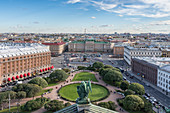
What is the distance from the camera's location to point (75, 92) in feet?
180

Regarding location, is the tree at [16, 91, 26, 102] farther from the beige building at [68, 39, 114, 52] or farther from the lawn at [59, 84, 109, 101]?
the beige building at [68, 39, 114, 52]

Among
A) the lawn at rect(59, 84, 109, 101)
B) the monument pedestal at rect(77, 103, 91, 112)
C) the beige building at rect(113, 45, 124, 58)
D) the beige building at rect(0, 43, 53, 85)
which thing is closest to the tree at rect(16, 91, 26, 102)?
the lawn at rect(59, 84, 109, 101)

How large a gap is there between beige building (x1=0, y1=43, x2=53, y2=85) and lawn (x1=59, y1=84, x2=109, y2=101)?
27679 millimetres

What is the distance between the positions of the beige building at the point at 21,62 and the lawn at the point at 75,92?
1090 inches

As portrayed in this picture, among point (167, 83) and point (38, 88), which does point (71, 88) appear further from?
point (167, 83)

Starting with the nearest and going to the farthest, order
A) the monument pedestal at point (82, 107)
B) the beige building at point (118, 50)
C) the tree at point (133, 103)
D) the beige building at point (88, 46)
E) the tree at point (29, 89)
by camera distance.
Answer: the monument pedestal at point (82, 107) → the tree at point (133, 103) → the tree at point (29, 89) → the beige building at point (118, 50) → the beige building at point (88, 46)

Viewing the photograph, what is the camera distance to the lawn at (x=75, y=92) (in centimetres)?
5022

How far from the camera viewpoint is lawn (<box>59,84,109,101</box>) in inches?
1977

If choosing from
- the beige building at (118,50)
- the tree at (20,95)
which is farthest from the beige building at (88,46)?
the tree at (20,95)

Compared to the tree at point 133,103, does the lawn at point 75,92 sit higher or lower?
lower

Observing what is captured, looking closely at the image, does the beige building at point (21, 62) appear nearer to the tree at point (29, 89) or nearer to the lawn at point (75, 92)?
the tree at point (29, 89)

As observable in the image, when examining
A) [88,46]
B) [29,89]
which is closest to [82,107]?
[29,89]

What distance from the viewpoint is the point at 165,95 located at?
5594 centimetres

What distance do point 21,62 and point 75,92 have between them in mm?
36360
